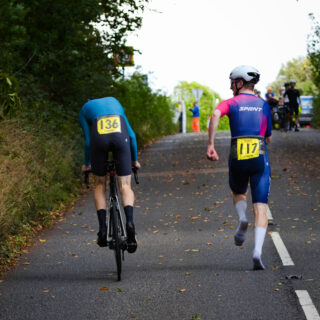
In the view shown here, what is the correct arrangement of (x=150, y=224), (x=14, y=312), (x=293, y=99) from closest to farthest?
(x=14, y=312)
(x=150, y=224)
(x=293, y=99)

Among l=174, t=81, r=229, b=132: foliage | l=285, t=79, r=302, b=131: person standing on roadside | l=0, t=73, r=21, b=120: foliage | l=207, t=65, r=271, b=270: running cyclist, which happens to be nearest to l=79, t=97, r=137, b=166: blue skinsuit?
l=207, t=65, r=271, b=270: running cyclist

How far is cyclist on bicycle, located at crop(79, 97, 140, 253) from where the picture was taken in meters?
8.43

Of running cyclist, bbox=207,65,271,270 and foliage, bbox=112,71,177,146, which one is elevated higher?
running cyclist, bbox=207,65,271,270

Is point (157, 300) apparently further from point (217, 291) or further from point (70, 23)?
point (70, 23)

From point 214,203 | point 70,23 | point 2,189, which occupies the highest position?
point 70,23

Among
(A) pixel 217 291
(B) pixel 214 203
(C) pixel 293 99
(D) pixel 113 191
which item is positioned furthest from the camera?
(C) pixel 293 99

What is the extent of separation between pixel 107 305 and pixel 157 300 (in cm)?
49

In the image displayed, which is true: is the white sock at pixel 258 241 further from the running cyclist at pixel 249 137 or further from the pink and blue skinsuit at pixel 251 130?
the pink and blue skinsuit at pixel 251 130

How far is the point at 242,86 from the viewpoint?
8.49m

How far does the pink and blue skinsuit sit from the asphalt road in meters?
1.03

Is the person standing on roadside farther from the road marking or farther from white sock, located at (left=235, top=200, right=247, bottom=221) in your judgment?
white sock, located at (left=235, top=200, right=247, bottom=221)

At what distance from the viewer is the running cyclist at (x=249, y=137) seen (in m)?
8.35

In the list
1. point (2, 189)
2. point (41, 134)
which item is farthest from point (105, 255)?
point (41, 134)

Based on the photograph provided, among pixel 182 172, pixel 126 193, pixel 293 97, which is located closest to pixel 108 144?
pixel 126 193
